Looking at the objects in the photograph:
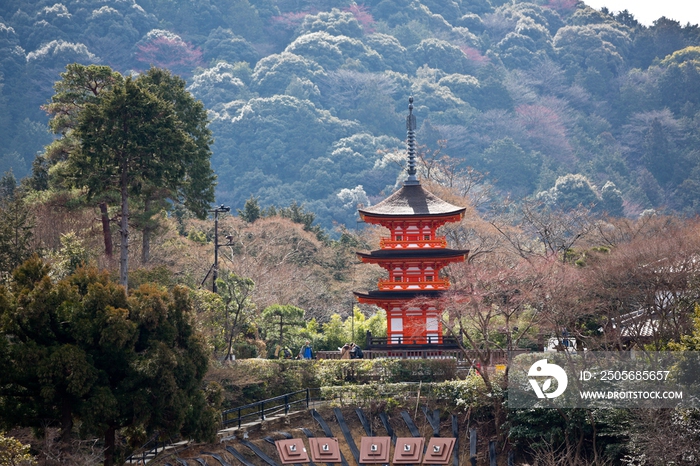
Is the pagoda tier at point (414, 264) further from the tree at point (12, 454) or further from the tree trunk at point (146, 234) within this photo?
the tree at point (12, 454)

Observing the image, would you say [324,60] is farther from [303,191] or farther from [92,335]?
[92,335]

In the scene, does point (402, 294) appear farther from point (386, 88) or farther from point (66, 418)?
point (386, 88)

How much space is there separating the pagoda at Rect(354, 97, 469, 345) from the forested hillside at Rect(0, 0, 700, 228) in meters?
57.0

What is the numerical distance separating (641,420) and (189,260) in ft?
93.8

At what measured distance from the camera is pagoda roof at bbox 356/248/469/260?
39625 mm

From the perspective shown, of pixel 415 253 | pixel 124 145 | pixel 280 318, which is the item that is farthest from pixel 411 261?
pixel 124 145

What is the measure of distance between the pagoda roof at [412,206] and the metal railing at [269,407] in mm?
7844

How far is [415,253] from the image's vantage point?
1567 inches

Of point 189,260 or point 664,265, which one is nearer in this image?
point 664,265

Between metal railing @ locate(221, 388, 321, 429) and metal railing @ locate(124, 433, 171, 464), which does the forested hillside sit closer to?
metal railing @ locate(221, 388, 321, 429)

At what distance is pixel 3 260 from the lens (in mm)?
35844

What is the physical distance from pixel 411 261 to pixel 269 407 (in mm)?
8499

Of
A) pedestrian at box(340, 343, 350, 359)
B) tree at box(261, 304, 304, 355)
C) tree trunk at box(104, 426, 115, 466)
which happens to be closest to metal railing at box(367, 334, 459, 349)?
pedestrian at box(340, 343, 350, 359)

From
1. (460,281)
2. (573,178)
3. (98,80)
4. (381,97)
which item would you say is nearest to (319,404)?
(460,281)
